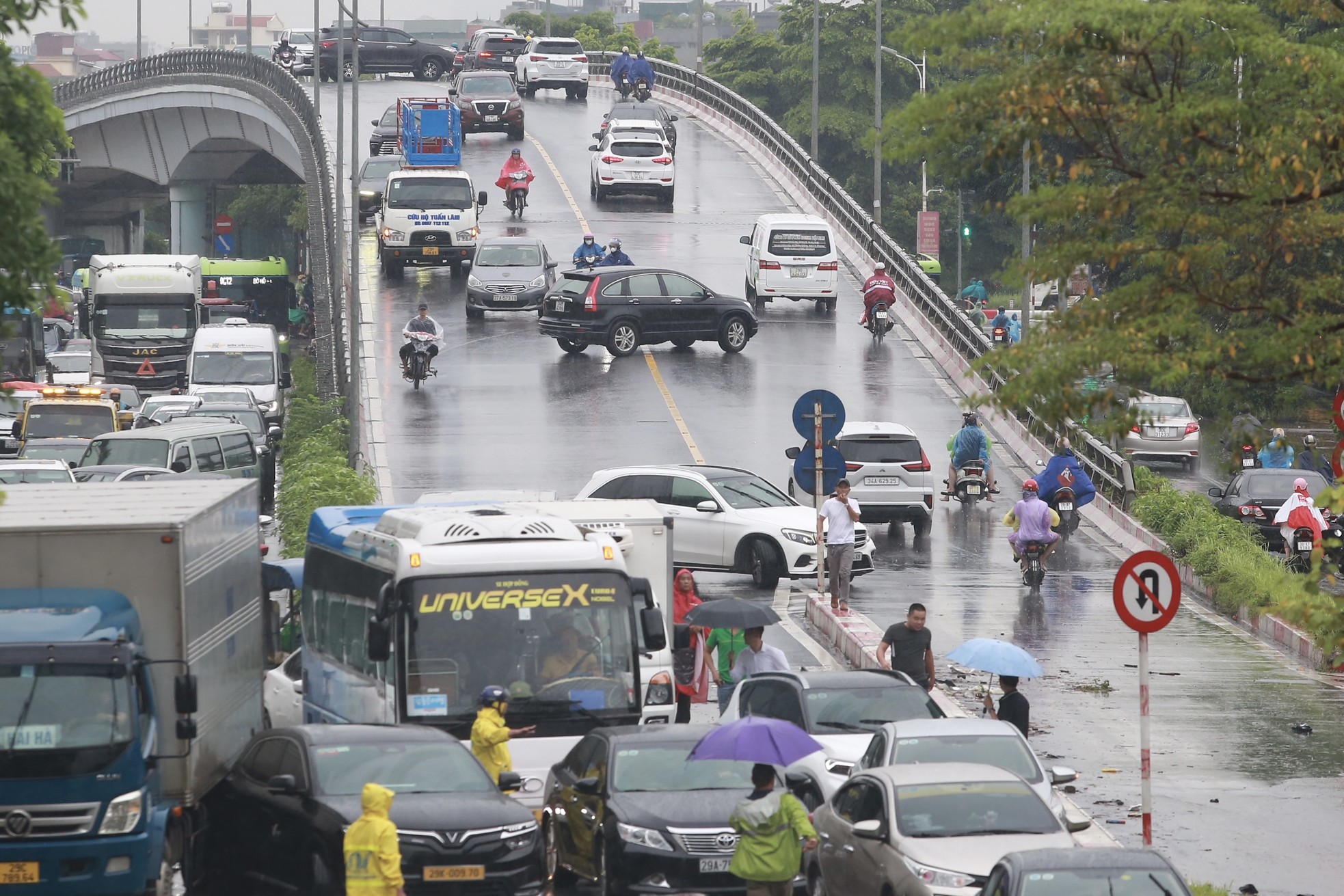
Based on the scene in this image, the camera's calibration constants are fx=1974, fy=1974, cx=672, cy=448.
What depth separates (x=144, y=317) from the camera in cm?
4988

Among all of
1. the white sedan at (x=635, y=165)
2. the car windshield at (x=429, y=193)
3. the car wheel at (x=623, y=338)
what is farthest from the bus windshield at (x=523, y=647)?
the white sedan at (x=635, y=165)

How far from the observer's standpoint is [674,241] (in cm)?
5309

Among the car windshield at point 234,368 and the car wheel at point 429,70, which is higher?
the car wheel at point 429,70

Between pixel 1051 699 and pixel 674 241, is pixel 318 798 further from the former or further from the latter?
pixel 674 241

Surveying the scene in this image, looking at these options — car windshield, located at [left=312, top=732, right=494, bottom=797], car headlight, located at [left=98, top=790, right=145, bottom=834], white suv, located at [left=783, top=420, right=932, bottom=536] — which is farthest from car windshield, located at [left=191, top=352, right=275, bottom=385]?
car headlight, located at [left=98, top=790, right=145, bottom=834]

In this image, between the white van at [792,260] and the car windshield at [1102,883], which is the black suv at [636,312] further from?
the car windshield at [1102,883]

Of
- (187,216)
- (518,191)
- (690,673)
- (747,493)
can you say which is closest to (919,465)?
(747,493)

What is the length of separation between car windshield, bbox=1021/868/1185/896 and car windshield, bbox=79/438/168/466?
22902 millimetres

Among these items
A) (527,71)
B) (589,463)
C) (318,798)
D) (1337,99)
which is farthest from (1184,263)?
(527,71)

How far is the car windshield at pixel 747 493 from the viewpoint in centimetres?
2548

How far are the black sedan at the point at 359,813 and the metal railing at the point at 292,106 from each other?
28.8 metres

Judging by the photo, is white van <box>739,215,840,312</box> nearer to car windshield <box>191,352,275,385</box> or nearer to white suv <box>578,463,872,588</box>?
car windshield <box>191,352,275,385</box>

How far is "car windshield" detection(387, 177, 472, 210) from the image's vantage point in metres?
48.2

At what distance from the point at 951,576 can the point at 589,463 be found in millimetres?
7541
